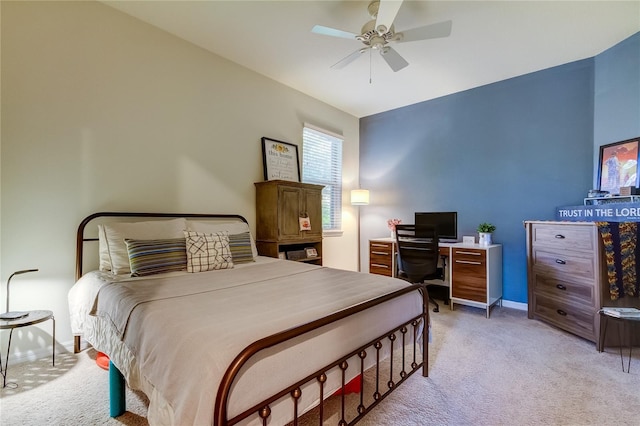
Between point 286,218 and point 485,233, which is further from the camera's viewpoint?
point 485,233

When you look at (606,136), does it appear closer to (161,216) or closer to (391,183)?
(391,183)

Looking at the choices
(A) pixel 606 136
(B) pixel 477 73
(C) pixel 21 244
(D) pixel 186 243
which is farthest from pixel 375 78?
(C) pixel 21 244

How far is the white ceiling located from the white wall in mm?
324

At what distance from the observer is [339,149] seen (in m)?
4.86

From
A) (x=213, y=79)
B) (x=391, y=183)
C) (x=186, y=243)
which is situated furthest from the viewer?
(x=391, y=183)

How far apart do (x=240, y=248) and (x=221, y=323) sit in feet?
5.26

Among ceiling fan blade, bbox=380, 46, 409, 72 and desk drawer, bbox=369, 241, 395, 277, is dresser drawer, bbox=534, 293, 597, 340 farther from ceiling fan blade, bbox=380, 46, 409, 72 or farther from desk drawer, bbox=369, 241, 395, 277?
ceiling fan blade, bbox=380, 46, 409, 72

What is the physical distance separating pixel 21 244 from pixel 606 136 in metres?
5.46

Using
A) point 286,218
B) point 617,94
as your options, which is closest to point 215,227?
point 286,218

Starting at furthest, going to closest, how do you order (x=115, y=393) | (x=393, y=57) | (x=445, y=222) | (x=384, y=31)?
(x=445, y=222)
(x=393, y=57)
(x=384, y=31)
(x=115, y=393)

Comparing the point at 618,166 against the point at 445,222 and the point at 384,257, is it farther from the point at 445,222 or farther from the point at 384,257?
the point at 384,257

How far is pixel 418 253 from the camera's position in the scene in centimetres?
341

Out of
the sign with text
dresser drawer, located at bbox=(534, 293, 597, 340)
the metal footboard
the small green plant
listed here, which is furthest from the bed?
the sign with text

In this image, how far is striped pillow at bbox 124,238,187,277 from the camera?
2.10m
